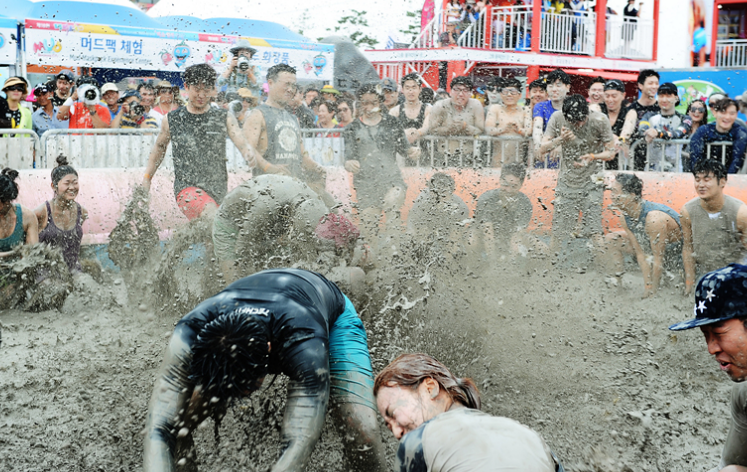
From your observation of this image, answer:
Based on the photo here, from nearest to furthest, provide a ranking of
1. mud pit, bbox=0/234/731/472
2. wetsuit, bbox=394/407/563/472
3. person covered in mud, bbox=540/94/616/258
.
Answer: wetsuit, bbox=394/407/563/472 → mud pit, bbox=0/234/731/472 → person covered in mud, bbox=540/94/616/258

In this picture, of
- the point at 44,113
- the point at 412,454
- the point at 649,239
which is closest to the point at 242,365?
the point at 412,454

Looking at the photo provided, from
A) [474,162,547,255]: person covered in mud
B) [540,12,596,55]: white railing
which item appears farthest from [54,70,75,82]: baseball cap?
[540,12,596,55]: white railing

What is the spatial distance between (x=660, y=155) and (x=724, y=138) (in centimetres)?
64

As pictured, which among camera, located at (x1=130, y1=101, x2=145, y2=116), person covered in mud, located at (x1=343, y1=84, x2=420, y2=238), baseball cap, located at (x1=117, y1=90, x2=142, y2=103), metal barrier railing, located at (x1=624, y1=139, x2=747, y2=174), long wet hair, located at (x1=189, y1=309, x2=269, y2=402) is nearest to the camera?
long wet hair, located at (x1=189, y1=309, x2=269, y2=402)

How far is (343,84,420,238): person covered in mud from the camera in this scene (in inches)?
271

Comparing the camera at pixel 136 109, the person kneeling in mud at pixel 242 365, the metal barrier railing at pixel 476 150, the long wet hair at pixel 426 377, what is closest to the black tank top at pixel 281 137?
the metal barrier railing at pixel 476 150

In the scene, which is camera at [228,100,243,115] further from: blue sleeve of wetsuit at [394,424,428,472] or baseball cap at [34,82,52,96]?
blue sleeve of wetsuit at [394,424,428,472]

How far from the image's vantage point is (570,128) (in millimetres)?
6789

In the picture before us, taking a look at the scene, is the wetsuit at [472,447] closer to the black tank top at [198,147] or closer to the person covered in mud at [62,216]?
the black tank top at [198,147]

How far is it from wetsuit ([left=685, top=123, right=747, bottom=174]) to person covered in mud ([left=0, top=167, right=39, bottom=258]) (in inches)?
251

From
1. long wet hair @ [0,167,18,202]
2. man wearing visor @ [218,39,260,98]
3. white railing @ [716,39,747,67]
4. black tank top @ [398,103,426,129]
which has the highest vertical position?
white railing @ [716,39,747,67]

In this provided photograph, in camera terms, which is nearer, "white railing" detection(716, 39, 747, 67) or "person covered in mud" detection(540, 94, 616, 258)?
"person covered in mud" detection(540, 94, 616, 258)

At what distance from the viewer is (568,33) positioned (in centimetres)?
1619

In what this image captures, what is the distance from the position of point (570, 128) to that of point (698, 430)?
340 centimetres
